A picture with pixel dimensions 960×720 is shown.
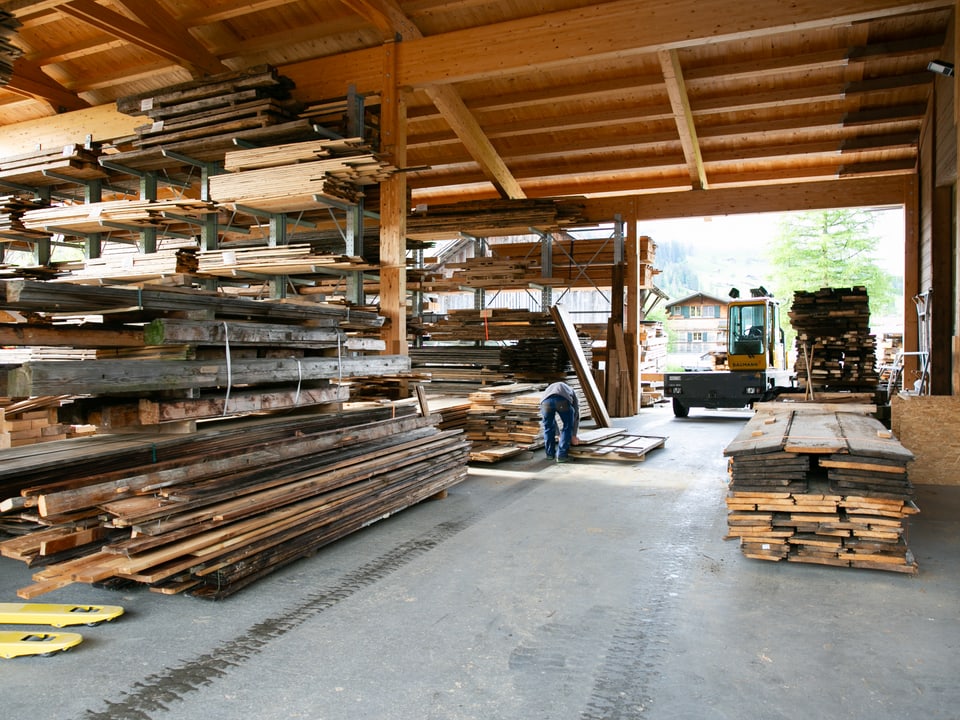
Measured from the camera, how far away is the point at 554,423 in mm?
10438

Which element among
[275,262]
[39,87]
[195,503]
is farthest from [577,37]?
[39,87]

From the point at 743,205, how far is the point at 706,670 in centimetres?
1368

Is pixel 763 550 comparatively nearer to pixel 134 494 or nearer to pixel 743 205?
pixel 134 494

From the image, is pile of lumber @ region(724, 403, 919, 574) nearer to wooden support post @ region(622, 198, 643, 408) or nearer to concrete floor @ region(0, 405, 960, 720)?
concrete floor @ region(0, 405, 960, 720)

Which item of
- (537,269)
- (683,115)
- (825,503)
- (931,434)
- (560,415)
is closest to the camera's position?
(825,503)

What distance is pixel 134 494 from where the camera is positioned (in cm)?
461

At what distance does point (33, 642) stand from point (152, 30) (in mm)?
9901

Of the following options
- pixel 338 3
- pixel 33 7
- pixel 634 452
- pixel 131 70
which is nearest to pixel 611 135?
pixel 338 3

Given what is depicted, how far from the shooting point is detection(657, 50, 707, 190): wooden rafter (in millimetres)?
11368

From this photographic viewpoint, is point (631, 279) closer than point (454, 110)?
No

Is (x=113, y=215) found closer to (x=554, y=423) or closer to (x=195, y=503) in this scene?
(x=554, y=423)

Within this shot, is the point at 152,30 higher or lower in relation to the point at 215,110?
higher

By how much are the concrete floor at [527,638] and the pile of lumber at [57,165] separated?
8633mm

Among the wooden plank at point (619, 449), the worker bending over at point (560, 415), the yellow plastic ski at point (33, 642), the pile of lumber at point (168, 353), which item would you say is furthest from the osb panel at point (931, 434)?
the yellow plastic ski at point (33, 642)
